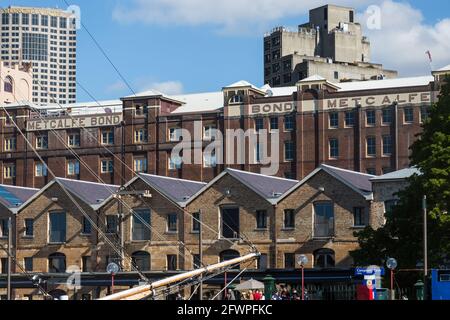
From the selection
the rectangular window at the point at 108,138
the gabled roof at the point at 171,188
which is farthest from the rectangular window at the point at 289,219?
the rectangular window at the point at 108,138

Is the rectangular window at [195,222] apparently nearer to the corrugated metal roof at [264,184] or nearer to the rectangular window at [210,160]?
the corrugated metal roof at [264,184]

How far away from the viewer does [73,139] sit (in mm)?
129125

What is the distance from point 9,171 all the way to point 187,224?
5577 centimetres

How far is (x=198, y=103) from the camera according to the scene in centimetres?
12988

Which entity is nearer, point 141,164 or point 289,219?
point 289,219

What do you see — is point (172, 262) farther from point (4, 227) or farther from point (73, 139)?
point (73, 139)

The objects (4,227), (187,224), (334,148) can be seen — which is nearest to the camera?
(187,224)

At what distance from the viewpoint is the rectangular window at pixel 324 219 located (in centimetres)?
7550

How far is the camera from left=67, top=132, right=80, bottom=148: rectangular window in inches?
5067

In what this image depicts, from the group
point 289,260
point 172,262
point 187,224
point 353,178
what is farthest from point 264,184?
point 172,262

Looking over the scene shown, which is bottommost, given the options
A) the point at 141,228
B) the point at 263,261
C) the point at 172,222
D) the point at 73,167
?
the point at 263,261

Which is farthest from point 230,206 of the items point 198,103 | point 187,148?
point 198,103
